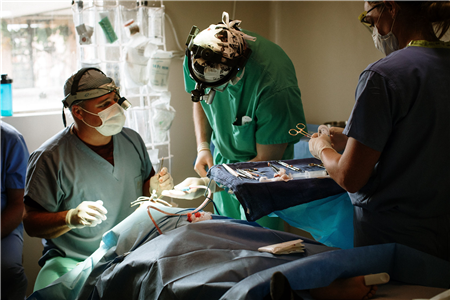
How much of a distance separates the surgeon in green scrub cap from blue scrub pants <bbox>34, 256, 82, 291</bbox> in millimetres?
743

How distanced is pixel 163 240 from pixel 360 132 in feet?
2.73

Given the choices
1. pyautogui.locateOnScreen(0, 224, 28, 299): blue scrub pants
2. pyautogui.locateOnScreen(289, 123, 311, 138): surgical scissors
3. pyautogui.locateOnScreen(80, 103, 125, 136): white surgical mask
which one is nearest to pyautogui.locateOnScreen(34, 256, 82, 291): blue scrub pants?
pyautogui.locateOnScreen(0, 224, 28, 299): blue scrub pants

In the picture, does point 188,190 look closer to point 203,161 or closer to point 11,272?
point 203,161

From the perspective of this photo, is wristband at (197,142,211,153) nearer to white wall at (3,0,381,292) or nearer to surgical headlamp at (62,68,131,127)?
surgical headlamp at (62,68,131,127)

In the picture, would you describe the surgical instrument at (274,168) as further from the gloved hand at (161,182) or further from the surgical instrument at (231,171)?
the gloved hand at (161,182)

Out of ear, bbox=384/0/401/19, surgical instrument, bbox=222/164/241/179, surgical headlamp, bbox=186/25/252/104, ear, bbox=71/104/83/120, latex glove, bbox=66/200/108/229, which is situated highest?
ear, bbox=384/0/401/19

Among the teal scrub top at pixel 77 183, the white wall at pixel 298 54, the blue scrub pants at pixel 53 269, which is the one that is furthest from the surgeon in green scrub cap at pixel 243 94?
the white wall at pixel 298 54

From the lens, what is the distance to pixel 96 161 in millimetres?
1999

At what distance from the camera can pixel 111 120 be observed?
1.99 m

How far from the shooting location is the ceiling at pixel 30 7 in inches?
111

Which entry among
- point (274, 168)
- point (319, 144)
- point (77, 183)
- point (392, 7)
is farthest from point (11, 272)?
point (392, 7)

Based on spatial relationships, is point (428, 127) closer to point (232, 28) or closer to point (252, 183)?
point (252, 183)

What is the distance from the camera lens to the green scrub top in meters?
1.81

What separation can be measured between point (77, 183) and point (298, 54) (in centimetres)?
238
